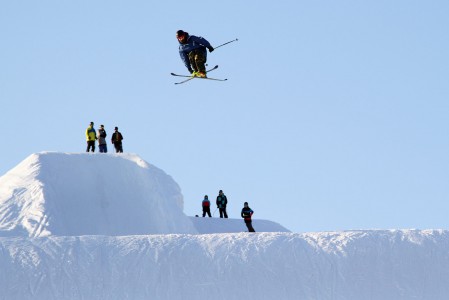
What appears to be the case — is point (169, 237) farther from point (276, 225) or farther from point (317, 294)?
point (276, 225)

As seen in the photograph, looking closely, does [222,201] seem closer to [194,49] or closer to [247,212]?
[247,212]

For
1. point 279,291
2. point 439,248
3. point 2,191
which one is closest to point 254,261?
point 279,291

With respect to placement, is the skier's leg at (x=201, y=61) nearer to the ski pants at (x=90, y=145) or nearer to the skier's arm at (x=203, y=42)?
the skier's arm at (x=203, y=42)

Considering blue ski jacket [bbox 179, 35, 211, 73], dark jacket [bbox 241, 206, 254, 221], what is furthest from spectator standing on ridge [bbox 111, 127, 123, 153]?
blue ski jacket [bbox 179, 35, 211, 73]

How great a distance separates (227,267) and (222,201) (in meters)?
8.25

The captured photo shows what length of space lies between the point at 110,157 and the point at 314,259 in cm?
945

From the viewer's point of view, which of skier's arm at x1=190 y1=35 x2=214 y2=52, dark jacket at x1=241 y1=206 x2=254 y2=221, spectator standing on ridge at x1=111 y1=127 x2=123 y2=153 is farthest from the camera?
spectator standing on ridge at x1=111 y1=127 x2=123 y2=153

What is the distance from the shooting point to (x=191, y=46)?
1737 inches

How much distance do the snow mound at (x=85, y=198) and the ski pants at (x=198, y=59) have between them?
34.2 feet

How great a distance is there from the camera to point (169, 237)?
50188mm

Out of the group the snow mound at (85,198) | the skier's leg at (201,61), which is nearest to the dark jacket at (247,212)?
the skier's leg at (201,61)

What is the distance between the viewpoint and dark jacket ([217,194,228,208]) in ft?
188

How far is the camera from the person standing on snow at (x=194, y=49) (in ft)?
144

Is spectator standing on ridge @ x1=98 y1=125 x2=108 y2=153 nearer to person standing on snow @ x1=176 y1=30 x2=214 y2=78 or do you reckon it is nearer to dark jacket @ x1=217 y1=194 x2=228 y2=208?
dark jacket @ x1=217 y1=194 x2=228 y2=208
